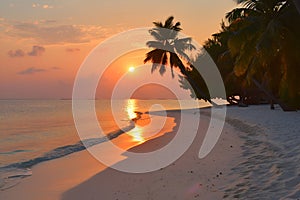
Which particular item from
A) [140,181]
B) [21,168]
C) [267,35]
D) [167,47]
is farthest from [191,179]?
[167,47]

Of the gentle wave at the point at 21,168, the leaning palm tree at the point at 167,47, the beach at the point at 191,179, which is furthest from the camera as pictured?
the leaning palm tree at the point at 167,47

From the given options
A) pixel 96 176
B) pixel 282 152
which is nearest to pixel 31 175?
pixel 96 176

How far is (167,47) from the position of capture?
38.4 m

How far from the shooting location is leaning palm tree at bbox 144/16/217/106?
3722cm

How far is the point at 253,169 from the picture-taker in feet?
23.3

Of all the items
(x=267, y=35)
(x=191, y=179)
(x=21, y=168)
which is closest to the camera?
(x=191, y=179)

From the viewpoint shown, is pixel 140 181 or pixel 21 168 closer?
pixel 140 181

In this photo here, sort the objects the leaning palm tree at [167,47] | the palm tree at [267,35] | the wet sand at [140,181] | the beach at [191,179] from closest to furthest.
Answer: the beach at [191,179]
the wet sand at [140,181]
the palm tree at [267,35]
the leaning palm tree at [167,47]

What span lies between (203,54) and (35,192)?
44662 millimetres

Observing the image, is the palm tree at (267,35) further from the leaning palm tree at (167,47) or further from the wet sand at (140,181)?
the leaning palm tree at (167,47)

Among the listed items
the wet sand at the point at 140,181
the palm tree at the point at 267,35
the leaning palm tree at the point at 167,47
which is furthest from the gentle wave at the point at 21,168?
the leaning palm tree at the point at 167,47

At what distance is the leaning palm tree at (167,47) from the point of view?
1465 inches

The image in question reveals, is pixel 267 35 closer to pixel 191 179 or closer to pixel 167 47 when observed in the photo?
pixel 191 179

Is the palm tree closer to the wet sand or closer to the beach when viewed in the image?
the beach
